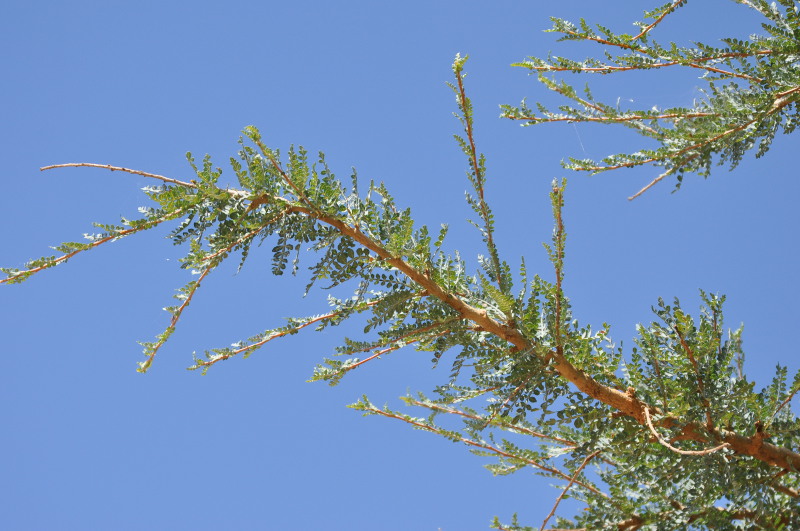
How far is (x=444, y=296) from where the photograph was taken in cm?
302

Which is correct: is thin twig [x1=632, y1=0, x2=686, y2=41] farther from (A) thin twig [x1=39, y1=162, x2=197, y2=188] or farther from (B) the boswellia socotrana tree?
(A) thin twig [x1=39, y1=162, x2=197, y2=188]

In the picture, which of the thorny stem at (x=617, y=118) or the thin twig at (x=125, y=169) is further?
the thorny stem at (x=617, y=118)

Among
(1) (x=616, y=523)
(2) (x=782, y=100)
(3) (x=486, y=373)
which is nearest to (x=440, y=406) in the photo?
(3) (x=486, y=373)

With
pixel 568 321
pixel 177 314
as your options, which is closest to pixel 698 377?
pixel 568 321

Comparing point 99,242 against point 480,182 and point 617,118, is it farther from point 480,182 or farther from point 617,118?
point 617,118

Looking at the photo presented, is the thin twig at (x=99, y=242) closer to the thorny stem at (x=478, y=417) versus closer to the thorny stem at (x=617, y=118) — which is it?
the thorny stem at (x=478, y=417)

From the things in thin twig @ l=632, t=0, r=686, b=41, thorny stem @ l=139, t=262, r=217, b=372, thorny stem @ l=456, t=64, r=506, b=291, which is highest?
thin twig @ l=632, t=0, r=686, b=41

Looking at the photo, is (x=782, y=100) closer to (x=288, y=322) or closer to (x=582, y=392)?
(x=582, y=392)

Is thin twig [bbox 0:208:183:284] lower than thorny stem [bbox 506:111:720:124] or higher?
lower

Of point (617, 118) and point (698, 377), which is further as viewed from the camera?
point (617, 118)

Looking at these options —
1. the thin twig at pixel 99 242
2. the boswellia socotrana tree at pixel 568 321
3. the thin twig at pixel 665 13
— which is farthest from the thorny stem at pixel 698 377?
the thin twig at pixel 99 242

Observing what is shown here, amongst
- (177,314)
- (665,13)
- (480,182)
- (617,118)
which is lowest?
(177,314)

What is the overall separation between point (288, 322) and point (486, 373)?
959 millimetres

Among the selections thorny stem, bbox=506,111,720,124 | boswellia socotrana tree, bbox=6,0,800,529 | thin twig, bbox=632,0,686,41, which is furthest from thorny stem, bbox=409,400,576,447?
thin twig, bbox=632,0,686,41
